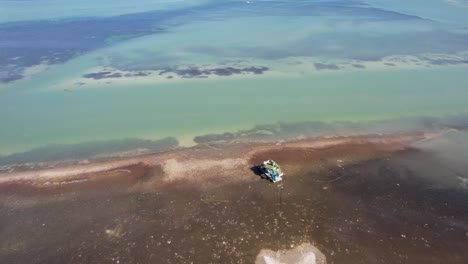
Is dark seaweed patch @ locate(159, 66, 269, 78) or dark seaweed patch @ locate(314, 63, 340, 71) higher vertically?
dark seaweed patch @ locate(314, 63, 340, 71)

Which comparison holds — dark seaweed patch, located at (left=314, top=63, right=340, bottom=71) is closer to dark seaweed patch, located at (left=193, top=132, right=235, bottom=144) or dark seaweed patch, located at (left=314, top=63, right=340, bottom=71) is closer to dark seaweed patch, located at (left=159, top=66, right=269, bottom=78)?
dark seaweed patch, located at (left=159, top=66, right=269, bottom=78)

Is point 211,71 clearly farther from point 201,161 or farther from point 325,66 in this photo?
point 201,161

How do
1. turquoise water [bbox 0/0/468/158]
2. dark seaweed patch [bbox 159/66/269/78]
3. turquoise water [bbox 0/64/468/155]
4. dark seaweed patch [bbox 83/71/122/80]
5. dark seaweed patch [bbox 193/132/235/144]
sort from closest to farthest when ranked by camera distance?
1. dark seaweed patch [bbox 193/132/235/144]
2. turquoise water [bbox 0/64/468/155]
3. turquoise water [bbox 0/0/468/158]
4. dark seaweed patch [bbox 83/71/122/80]
5. dark seaweed patch [bbox 159/66/269/78]

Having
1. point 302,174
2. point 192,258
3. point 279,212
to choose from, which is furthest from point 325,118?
point 192,258

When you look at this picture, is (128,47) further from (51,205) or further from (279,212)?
(279,212)

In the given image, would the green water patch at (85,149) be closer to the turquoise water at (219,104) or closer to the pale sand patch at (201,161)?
the turquoise water at (219,104)

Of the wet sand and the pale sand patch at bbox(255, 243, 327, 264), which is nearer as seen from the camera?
the pale sand patch at bbox(255, 243, 327, 264)

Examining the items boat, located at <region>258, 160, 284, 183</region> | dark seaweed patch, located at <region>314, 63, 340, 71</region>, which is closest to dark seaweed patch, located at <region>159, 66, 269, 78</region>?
dark seaweed patch, located at <region>314, 63, 340, 71</region>
